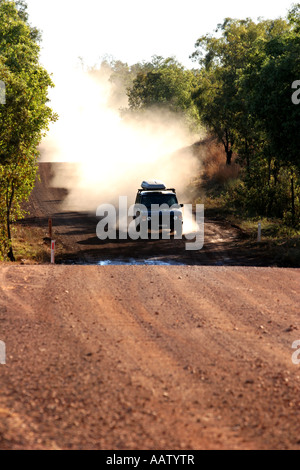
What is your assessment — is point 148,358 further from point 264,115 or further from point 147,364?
point 264,115

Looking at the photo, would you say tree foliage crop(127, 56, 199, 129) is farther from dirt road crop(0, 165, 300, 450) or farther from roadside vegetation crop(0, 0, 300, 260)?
dirt road crop(0, 165, 300, 450)

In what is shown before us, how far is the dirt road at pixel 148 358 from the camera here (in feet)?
20.2

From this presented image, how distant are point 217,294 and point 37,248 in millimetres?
10233

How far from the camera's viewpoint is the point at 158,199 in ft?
74.5

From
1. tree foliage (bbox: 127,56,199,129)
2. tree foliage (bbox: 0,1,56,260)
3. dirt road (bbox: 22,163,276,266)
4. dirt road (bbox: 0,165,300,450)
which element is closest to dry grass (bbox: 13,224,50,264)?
dirt road (bbox: 22,163,276,266)

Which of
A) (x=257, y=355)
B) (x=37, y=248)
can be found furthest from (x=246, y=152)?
(x=257, y=355)

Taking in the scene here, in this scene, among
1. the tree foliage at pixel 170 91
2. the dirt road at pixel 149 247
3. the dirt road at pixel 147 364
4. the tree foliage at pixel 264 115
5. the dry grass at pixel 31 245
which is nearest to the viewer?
the dirt road at pixel 147 364

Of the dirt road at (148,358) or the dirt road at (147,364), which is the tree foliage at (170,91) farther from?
the dirt road at (147,364)

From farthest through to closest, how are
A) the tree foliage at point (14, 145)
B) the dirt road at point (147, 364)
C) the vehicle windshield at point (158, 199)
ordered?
the vehicle windshield at point (158, 199) → the tree foliage at point (14, 145) → the dirt road at point (147, 364)

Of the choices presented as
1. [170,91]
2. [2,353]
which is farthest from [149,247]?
[170,91]

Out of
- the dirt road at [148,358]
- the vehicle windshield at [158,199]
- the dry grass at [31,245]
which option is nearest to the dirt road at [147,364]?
the dirt road at [148,358]

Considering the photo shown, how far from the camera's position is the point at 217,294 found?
12.2 m

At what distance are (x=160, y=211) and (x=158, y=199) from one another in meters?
0.76

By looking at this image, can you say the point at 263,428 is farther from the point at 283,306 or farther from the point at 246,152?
the point at 246,152
